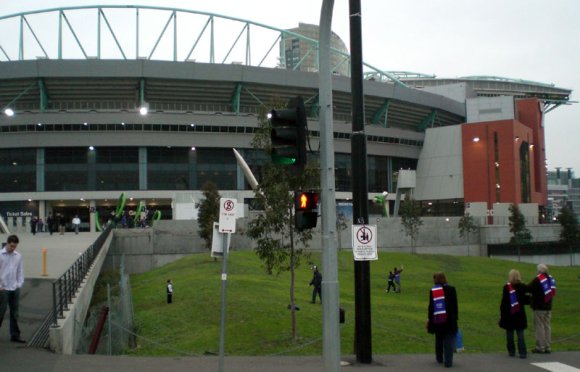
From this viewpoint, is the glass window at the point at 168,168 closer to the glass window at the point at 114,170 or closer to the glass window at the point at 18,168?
the glass window at the point at 114,170

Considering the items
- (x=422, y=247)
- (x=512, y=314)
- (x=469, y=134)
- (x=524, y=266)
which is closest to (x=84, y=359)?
(x=512, y=314)

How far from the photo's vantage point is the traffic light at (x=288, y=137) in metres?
8.71

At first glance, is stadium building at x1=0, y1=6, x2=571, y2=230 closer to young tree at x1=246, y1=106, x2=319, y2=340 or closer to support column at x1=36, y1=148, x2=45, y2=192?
support column at x1=36, y1=148, x2=45, y2=192

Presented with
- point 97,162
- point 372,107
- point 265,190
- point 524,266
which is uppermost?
point 372,107

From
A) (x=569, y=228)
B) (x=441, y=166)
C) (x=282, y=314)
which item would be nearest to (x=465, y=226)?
(x=569, y=228)

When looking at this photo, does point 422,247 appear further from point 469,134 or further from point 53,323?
point 53,323

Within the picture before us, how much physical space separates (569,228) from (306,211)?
72264 millimetres

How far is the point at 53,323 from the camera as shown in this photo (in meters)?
11.9

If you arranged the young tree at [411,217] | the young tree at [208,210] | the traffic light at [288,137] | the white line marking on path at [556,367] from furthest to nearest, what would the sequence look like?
the young tree at [411,217] < the young tree at [208,210] < the white line marking on path at [556,367] < the traffic light at [288,137]

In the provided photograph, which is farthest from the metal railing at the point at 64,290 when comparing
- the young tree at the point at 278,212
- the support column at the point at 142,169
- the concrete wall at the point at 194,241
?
the support column at the point at 142,169

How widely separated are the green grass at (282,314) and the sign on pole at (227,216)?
501 centimetres

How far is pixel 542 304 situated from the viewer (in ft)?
39.1

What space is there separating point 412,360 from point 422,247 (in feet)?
166

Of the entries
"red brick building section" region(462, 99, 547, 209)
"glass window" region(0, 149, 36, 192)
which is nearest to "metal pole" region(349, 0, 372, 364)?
"glass window" region(0, 149, 36, 192)
